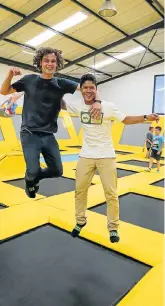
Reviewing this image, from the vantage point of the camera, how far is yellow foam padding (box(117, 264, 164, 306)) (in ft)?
5.26

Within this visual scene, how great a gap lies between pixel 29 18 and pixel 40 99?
6.94m

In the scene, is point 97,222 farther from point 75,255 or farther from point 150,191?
point 150,191

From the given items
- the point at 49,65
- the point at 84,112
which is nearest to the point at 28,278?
the point at 84,112

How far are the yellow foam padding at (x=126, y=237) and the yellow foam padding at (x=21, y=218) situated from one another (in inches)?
5.8

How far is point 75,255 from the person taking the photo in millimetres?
2213

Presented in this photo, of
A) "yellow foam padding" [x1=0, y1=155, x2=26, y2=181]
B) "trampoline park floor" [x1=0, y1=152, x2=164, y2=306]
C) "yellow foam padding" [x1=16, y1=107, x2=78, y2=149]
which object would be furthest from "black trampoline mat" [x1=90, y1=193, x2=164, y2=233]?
"yellow foam padding" [x1=16, y1=107, x2=78, y2=149]

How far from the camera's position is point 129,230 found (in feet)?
8.80

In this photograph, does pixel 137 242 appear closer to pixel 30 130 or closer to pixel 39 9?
pixel 30 130

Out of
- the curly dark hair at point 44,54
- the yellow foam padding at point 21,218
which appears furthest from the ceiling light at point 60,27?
the yellow foam padding at point 21,218

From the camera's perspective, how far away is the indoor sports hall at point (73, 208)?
5.89 ft

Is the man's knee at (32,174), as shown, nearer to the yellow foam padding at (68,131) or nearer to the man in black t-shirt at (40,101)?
the man in black t-shirt at (40,101)

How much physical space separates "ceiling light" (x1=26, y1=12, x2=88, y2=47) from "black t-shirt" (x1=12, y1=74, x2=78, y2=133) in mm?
7212

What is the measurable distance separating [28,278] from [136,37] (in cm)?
1055

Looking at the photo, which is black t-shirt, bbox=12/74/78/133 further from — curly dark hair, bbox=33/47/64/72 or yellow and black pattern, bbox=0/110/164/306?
yellow and black pattern, bbox=0/110/164/306
